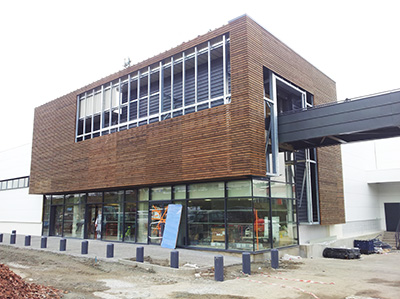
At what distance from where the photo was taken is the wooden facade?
572 inches

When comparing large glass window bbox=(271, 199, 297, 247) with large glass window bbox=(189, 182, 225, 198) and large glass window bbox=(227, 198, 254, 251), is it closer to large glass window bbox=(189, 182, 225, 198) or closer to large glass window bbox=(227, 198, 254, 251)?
large glass window bbox=(227, 198, 254, 251)

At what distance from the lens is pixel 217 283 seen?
1023cm

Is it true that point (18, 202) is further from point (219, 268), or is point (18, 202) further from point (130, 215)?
point (219, 268)

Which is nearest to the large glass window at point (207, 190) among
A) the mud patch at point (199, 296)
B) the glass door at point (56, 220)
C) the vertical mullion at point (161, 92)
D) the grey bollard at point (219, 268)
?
the vertical mullion at point (161, 92)

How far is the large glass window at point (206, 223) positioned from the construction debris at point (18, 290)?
8.10 meters

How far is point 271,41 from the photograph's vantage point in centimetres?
1638

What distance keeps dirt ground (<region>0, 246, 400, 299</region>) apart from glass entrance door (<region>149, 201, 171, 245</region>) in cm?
475

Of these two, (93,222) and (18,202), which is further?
(18,202)

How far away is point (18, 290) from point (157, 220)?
11.0 meters

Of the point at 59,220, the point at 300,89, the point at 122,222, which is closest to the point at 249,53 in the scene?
the point at 300,89

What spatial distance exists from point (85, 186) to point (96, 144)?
2.73m

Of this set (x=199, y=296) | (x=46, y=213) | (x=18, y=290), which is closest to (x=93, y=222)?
(x=46, y=213)

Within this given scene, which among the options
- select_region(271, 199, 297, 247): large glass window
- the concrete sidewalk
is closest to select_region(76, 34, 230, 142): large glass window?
select_region(271, 199, 297, 247): large glass window

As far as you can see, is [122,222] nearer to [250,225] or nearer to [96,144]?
[96,144]
